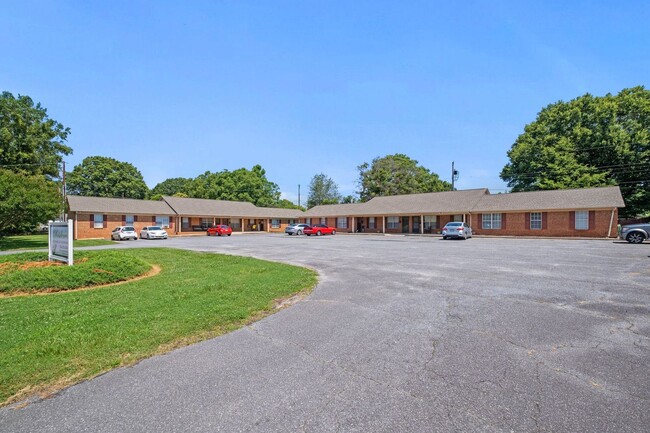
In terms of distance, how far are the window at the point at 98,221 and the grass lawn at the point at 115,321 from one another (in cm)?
3442

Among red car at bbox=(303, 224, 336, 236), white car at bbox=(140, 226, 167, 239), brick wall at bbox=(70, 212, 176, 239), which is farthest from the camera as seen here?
red car at bbox=(303, 224, 336, 236)

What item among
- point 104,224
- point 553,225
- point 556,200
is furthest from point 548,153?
point 104,224

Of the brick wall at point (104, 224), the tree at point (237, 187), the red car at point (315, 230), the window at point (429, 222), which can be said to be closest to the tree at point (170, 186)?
the tree at point (237, 187)

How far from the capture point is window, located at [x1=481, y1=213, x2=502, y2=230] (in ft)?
117

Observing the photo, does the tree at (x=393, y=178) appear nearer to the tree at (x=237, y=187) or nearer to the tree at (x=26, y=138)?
the tree at (x=237, y=187)

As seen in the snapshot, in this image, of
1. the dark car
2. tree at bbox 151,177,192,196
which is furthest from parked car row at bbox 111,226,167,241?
tree at bbox 151,177,192,196

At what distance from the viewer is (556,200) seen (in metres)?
32.8

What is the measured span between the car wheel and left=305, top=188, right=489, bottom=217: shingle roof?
1521cm

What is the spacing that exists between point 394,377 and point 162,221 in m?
45.1

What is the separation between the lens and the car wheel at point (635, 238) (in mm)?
22172

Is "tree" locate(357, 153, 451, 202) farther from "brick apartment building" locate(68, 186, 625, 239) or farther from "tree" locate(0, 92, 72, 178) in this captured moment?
"tree" locate(0, 92, 72, 178)

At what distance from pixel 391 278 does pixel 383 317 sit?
4.03 m

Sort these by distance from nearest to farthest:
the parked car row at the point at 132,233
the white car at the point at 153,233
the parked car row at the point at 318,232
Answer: the parked car row at the point at 318,232 < the parked car row at the point at 132,233 < the white car at the point at 153,233

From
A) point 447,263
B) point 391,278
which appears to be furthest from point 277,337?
point 447,263
